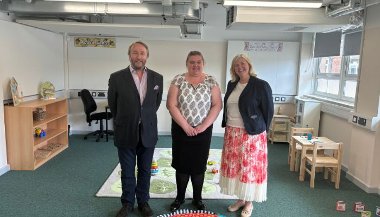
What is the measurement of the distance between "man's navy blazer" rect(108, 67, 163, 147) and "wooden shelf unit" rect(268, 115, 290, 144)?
3773 millimetres

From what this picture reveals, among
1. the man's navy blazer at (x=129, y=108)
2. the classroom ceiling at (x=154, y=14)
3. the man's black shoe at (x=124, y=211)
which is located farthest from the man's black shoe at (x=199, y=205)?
the classroom ceiling at (x=154, y=14)

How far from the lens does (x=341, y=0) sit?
3.70 metres

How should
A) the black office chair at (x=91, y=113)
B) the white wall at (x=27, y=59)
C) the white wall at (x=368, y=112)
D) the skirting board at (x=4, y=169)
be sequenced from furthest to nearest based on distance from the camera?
the black office chair at (x=91, y=113) < the white wall at (x=27, y=59) < the skirting board at (x=4, y=169) < the white wall at (x=368, y=112)

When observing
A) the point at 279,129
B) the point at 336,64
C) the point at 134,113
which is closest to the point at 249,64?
the point at 134,113

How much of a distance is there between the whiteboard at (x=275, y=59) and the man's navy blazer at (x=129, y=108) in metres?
3.72

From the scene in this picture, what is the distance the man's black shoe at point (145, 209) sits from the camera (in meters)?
2.76

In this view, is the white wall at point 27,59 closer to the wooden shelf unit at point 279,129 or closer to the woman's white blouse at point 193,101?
the woman's white blouse at point 193,101

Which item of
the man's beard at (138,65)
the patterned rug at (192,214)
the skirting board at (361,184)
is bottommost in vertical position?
the skirting board at (361,184)

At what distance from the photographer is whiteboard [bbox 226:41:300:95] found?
604 cm

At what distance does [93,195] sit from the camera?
3.24m

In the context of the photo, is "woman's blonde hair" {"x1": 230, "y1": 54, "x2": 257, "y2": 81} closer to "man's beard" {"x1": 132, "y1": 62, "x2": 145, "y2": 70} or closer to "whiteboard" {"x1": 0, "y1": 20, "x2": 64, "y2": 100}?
"man's beard" {"x1": 132, "y1": 62, "x2": 145, "y2": 70}

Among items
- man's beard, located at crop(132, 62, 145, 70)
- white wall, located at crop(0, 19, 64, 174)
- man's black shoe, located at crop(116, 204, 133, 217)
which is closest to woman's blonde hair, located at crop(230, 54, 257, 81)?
man's beard, located at crop(132, 62, 145, 70)

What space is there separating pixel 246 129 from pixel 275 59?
3945 mm

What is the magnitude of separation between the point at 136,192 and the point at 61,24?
10.2 ft
